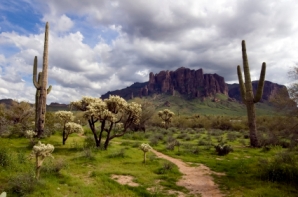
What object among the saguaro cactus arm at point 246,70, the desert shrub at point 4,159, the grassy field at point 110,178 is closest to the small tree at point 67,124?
the grassy field at point 110,178

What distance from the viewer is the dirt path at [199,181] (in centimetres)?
974

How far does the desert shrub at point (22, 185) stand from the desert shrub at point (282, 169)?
10.2 metres

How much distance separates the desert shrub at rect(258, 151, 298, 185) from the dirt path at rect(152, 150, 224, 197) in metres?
2.71

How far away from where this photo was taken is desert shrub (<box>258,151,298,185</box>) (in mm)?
10836

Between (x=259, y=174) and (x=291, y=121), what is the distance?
3094 millimetres

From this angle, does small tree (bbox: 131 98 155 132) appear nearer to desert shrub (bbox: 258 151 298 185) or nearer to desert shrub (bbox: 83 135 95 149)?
desert shrub (bbox: 83 135 95 149)

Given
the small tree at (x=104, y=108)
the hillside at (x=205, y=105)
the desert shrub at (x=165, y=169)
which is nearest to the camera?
the desert shrub at (x=165, y=169)

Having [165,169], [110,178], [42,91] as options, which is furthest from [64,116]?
[165,169]

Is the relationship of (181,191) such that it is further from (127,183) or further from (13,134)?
(13,134)

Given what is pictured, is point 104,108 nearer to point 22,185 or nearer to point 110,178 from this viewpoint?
point 110,178

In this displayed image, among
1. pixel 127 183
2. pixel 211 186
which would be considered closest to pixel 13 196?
pixel 127 183

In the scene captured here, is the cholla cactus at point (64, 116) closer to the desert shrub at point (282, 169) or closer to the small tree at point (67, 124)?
the small tree at point (67, 124)

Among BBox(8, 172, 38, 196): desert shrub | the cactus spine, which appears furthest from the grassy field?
the cactus spine

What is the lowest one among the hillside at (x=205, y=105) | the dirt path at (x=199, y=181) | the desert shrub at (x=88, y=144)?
the dirt path at (x=199, y=181)
